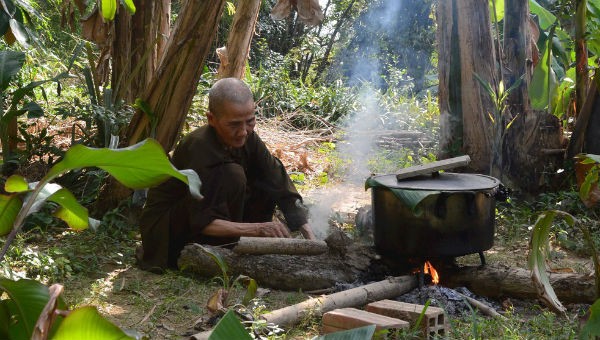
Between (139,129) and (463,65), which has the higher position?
(463,65)

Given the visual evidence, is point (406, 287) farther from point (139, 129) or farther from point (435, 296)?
point (139, 129)

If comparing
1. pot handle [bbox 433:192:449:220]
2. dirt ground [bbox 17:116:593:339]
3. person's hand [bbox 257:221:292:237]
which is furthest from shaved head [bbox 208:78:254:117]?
pot handle [bbox 433:192:449:220]

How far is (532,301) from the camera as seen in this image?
4.02 meters

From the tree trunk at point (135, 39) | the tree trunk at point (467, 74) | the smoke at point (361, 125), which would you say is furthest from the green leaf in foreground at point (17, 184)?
the tree trunk at point (467, 74)

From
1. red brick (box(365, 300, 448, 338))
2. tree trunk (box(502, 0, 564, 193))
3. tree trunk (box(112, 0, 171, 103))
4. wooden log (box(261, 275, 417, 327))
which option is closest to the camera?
red brick (box(365, 300, 448, 338))

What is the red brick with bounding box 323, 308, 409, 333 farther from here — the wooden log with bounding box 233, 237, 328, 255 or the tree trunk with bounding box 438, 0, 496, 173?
the tree trunk with bounding box 438, 0, 496, 173

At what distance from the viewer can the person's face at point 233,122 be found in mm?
4328

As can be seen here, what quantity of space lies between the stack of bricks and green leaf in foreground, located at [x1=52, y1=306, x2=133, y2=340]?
5.53 ft

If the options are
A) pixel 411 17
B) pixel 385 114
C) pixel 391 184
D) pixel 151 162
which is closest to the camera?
pixel 151 162

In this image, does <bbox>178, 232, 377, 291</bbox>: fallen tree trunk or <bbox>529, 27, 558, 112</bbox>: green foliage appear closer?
<bbox>178, 232, 377, 291</bbox>: fallen tree trunk

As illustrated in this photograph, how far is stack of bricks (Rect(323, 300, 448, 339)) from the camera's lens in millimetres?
3177

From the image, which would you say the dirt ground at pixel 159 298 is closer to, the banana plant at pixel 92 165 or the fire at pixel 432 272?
the fire at pixel 432 272

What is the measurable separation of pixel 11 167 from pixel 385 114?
6.27 metres

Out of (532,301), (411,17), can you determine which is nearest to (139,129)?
(532,301)
